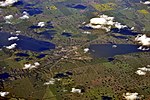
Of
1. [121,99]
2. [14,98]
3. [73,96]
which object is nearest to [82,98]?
[73,96]

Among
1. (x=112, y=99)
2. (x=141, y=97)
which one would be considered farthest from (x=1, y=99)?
(x=141, y=97)

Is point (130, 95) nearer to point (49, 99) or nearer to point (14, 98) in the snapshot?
point (49, 99)

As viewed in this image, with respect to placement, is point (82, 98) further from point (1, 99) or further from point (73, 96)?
point (1, 99)

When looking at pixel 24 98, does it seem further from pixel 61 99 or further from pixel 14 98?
pixel 61 99

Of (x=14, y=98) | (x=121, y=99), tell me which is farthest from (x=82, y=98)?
(x=14, y=98)

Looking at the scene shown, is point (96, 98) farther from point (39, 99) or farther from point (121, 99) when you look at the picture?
point (39, 99)
